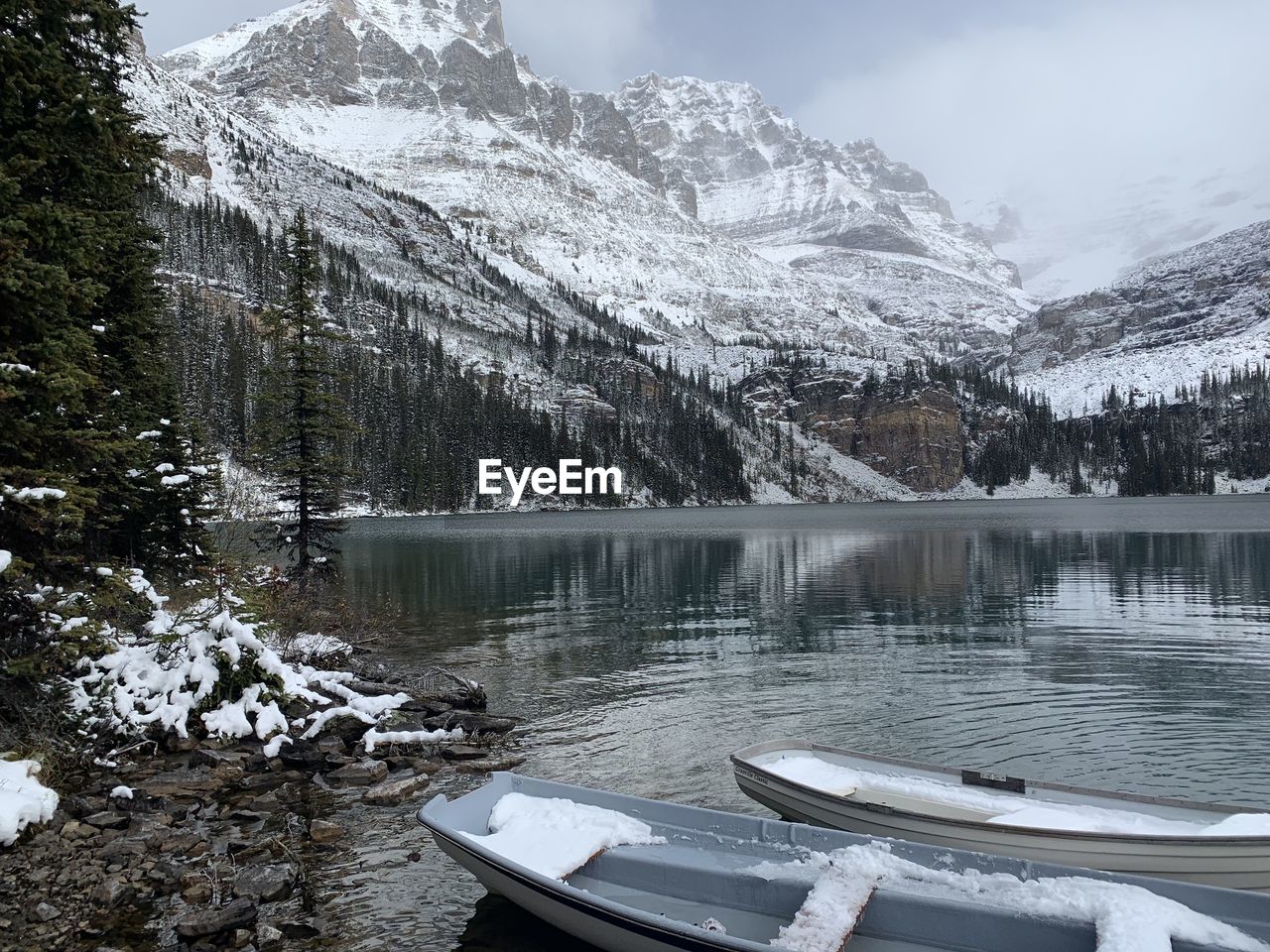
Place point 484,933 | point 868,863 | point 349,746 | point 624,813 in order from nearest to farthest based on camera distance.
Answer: point 868,863, point 484,933, point 624,813, point 349,746

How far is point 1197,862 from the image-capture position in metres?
8.56

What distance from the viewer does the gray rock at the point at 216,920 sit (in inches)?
328

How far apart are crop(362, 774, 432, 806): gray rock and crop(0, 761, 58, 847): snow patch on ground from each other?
438 cm

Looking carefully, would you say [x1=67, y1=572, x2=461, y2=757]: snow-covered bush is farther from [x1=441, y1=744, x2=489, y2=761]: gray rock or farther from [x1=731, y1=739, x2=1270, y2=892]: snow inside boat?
[x1=731, y1=739, x2=1270, y2=892]: snow inside boat

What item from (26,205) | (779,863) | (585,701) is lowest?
(585,701)

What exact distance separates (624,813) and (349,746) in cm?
779

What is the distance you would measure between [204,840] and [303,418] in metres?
21.8

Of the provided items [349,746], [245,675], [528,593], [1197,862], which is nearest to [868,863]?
[1197,862]

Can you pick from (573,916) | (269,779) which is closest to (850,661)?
(269,779)

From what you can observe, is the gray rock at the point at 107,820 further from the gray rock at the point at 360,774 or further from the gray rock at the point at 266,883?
the gray rock at the point at 360,774

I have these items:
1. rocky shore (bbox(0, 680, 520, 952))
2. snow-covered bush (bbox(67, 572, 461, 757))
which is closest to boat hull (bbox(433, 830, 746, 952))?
rocky shore (bbox(0, 680, 520, 952))

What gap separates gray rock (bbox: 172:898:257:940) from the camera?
834 cm

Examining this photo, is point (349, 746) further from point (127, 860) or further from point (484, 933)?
point (484, 933)

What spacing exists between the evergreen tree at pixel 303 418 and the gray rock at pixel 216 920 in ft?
73.6
